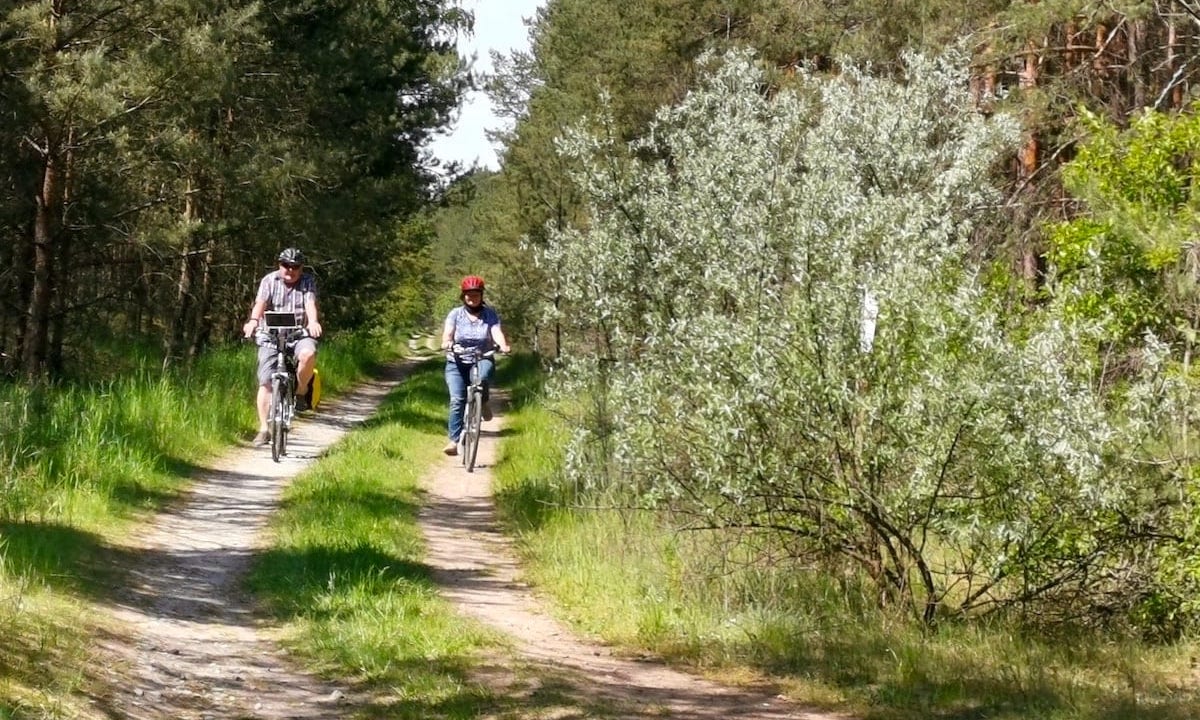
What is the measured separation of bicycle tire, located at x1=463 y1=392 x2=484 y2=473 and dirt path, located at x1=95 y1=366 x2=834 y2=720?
2376 mm

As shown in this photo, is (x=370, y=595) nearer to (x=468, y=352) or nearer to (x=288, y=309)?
(x=288, y=309)

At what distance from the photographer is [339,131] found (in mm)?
25688

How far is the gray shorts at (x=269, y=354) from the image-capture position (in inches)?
486

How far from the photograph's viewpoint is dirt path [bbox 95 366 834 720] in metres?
5.88

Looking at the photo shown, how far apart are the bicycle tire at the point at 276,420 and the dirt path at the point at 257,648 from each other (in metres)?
1.21

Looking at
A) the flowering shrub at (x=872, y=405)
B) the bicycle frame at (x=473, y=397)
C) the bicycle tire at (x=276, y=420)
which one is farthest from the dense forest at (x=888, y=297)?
the bicycle tire at (x=276, y=420)

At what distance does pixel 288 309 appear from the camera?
1225cm

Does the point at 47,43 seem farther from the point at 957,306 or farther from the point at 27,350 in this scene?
the point at 957,306

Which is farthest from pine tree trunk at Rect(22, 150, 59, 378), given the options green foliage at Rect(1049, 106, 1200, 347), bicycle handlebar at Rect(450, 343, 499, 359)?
green foliage at Rect(1049, 106, 1200, 347)

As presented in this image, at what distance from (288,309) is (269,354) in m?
0.46

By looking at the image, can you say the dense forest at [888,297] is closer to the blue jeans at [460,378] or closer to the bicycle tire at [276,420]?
the blue jeans at [460,378]

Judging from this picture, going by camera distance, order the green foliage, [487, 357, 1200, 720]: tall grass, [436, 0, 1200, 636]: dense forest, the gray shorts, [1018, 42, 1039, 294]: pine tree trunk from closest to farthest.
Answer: [487, 357, 1200, 720]: tall grass
[436, 0, 1200, 636]: dense forest
the green foliage
the gray shorts
[1018, 42, 1039, 294]: pine tree trunk

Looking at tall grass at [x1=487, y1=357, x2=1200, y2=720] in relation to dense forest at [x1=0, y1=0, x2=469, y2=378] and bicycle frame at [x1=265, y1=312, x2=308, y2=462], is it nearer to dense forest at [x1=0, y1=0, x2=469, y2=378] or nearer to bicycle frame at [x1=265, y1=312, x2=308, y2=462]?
bicycle frame at [x1=265, y1=312, x2=308, y2=462]

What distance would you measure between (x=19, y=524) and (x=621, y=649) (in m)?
→ 3.81
